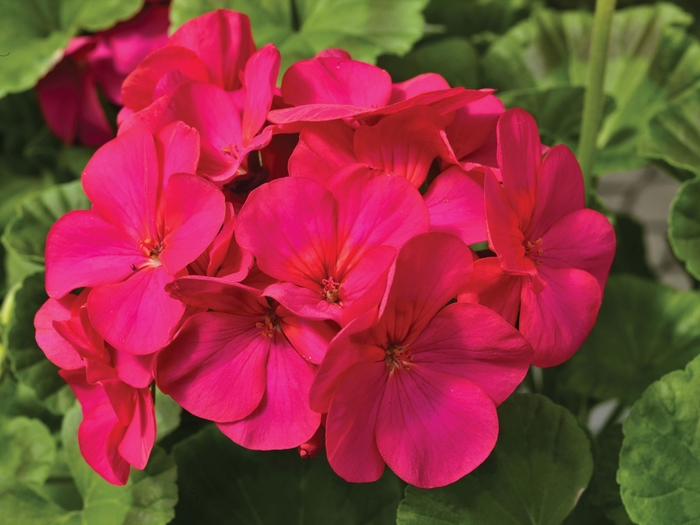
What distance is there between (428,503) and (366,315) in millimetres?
233

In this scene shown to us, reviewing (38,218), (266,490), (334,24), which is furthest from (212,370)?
(334,24)

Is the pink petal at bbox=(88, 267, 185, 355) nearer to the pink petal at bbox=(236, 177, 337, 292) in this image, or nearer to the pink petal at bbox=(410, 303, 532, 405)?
→ the pink petal at bbox=(236, 177, 337, 292)

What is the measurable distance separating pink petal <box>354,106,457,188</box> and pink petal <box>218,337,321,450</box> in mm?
155

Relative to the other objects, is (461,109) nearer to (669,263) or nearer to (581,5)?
(581,5)

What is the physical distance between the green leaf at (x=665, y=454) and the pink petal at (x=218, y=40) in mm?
472

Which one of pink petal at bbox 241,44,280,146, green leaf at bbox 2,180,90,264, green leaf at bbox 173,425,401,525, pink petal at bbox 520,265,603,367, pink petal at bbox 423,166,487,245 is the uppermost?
pink petal at bbox 241,44,280,146

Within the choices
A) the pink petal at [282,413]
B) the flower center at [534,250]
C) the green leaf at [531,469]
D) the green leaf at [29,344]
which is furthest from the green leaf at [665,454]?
the green leaf at [29,344]

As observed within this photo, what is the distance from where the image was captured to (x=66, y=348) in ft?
1.71

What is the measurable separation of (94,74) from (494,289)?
2.57 feet

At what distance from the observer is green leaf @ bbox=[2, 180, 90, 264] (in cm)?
80

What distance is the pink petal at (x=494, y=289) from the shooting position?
462 millimetres

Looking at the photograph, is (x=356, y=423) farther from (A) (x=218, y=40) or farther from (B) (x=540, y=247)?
(A) (x=218, y=40)

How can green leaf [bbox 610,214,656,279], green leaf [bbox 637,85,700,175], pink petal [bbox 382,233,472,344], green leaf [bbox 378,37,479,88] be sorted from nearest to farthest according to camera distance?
1. pink petal [bbox 382,233,472,344]
2. green leaf [bbox 637,85,700,175]
3. green leaf [bbox 378,37,479,88]
4. green leaf [bbox 610,214,656,279]

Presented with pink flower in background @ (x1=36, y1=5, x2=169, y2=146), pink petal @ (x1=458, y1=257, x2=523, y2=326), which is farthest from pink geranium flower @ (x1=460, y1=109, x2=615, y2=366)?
pink flower in background @ (x1=36, y1=5, x2=169, y2=146)
